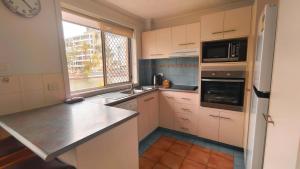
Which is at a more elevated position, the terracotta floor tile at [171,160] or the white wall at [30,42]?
the white wall at [30,42]

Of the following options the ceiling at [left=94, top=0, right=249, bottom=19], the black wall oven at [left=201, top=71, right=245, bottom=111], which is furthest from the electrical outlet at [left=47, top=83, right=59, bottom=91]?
the black wall oven at [left=201, top=71, right=245, bottom=111]

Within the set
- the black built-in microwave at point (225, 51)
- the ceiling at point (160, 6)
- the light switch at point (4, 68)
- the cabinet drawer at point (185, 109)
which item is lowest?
the cabinet drawer at point (185, 109)

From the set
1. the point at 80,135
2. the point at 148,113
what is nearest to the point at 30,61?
the point at 80,135

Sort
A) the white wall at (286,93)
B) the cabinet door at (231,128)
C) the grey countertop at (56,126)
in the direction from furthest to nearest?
1. the cabinet door at (231,128)
2. the grey countertop at (56,126)
3. the white wall at (286,93)

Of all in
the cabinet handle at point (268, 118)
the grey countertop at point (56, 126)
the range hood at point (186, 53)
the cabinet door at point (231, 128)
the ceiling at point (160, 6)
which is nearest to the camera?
the grey countertop at point (56, 126)

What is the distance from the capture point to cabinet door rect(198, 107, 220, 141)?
2145mm

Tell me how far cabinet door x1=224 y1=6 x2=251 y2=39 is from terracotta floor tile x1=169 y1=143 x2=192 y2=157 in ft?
5.57

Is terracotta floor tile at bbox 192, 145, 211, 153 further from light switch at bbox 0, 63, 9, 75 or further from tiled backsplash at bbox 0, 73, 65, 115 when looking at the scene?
light switch at bbox 0, 63, 9, 75

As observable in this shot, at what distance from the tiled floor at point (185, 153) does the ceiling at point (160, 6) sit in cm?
216

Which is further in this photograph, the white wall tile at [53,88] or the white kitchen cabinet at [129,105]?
the white kitchen cabinet at [129,105]

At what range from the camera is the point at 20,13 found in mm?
1268

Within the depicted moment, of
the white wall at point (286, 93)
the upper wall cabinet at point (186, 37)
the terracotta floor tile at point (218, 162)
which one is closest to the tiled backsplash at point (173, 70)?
the upper wall cabinet at point (186, 37)

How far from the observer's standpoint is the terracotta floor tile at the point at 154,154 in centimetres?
193

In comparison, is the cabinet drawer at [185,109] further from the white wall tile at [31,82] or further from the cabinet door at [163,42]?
the white wall tile at [31,82]
